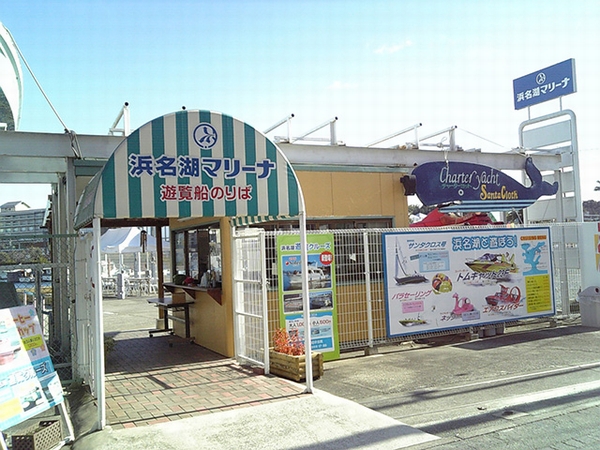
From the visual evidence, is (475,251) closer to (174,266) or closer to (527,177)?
(527,177)

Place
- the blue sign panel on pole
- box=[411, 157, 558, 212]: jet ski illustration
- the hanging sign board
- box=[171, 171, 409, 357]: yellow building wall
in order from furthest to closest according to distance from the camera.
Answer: the blue sign panel on pole
box=[411, 157, 558, 212]: jet ski illustration
box=[171, 171, 409, 357]: yellow building wall
the hanging sign board

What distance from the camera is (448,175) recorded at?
11.6 metres

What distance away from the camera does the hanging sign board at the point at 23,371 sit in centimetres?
500

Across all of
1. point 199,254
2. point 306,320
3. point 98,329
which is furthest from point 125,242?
point 98,329

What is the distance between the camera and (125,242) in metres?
24.7

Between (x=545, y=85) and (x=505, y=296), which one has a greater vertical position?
(x=545, y=85)

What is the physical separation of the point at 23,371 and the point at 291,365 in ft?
11.6

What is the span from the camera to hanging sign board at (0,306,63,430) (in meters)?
5.00

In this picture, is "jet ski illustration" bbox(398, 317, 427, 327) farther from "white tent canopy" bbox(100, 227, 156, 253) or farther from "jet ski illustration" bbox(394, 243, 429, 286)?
"white tent canopy" bbox(100, 227, 156, 253)

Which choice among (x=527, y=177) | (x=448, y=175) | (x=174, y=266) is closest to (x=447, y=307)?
(x=448, y=175)

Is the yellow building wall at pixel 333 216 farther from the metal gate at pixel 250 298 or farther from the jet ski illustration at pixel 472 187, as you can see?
the jet ski illustration at pixel 472 187

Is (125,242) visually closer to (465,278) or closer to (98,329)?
(465,278)

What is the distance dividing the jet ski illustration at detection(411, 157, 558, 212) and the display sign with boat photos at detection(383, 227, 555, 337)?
3.60 feet

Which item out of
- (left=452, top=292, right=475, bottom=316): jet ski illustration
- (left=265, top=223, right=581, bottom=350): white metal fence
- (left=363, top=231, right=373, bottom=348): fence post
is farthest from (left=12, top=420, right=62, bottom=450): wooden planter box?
(left=452, top=292, right=475, bottom=316): jet ski illustration
